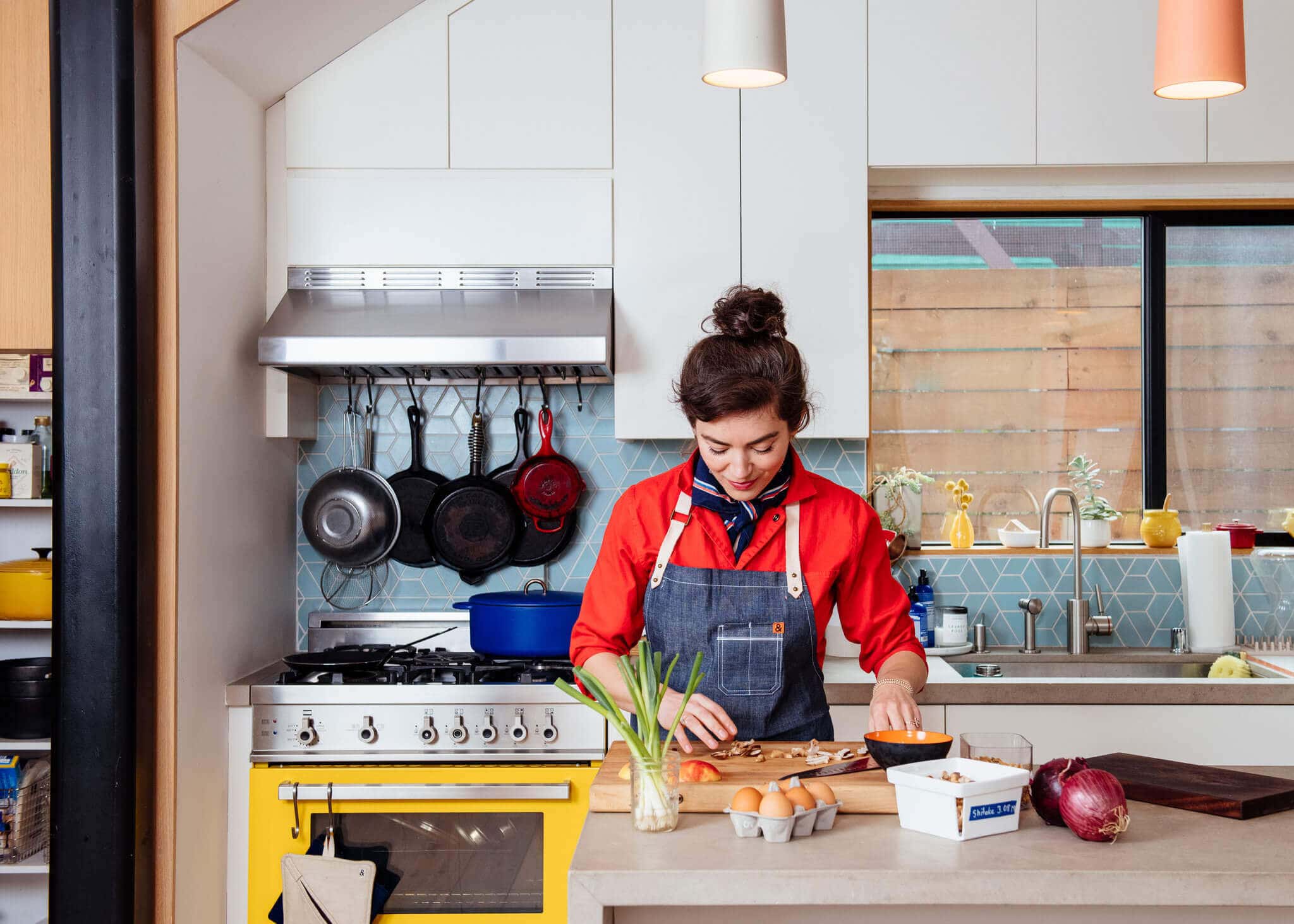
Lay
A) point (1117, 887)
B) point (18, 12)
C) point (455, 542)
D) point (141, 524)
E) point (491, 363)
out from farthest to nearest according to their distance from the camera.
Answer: point (455, 542)
point (491, 363)
point (18, 12)
point (141, 524)
point (1117, 887)

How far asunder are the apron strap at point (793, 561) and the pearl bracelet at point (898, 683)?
23 centimetres

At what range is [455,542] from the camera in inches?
131

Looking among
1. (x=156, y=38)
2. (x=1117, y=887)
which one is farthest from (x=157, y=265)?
(x=1117, y=887)

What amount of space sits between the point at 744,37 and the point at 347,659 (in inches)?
79.5

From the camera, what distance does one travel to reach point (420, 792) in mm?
2729

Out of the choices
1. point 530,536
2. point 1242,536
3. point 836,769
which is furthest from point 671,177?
point 1242,536

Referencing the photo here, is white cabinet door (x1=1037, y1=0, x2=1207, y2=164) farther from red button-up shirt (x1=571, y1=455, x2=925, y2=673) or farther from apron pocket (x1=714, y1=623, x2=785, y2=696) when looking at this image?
apron pocket (x1=714, y1=623, x2=785, y2=696)

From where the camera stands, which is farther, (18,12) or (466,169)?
(466,169)

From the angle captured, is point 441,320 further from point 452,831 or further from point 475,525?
point 452,831

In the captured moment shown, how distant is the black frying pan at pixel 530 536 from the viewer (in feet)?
11.0

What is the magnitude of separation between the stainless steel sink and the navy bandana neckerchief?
4.27 ft

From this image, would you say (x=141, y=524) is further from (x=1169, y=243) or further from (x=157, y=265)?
(x=1169, y=243)

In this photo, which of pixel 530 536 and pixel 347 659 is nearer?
pixel 347 659

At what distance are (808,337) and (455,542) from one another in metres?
1.18
